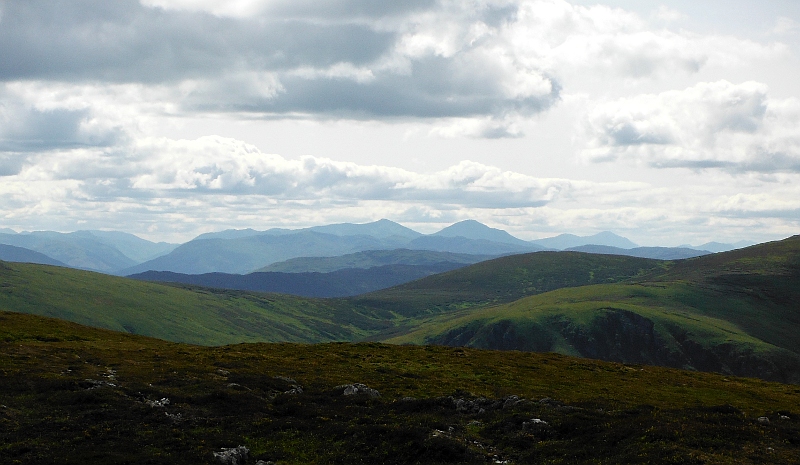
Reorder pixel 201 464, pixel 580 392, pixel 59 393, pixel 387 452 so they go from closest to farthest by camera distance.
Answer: pixel 201 464
pixel 387 452
pixel 59 393
pixel 580 392

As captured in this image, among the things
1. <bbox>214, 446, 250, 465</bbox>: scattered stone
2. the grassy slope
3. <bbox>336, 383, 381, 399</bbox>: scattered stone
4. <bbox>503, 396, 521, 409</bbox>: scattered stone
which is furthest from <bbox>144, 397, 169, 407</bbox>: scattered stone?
<bbox>503, 396, 521, 409</bbox>: scattered stone

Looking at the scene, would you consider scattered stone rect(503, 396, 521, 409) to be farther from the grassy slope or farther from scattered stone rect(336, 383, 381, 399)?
scattered stone rect(336, 383, 381, 399)

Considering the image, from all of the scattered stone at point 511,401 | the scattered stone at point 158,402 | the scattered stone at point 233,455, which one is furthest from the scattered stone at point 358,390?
the scattered stone at point 233,455

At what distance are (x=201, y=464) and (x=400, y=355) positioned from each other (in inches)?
2140

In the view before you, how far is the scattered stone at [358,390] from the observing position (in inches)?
2405

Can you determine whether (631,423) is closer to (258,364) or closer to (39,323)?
(258,364)

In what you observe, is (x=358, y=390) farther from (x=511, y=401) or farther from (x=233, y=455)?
(x=233, y=455)

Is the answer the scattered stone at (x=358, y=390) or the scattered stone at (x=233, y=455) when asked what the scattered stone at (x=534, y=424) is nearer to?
the scattered stone at (x=358, y=390)

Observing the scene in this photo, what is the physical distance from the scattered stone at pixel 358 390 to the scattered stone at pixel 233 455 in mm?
19552

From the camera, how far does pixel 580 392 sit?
7150 centimetres

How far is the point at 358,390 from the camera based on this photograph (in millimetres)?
61938

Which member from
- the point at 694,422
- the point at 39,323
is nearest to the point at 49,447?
the point at 694,422

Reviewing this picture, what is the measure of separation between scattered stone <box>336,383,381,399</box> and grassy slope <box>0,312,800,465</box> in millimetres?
1295

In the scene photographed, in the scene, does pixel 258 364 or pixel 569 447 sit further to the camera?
pixel 258 364
